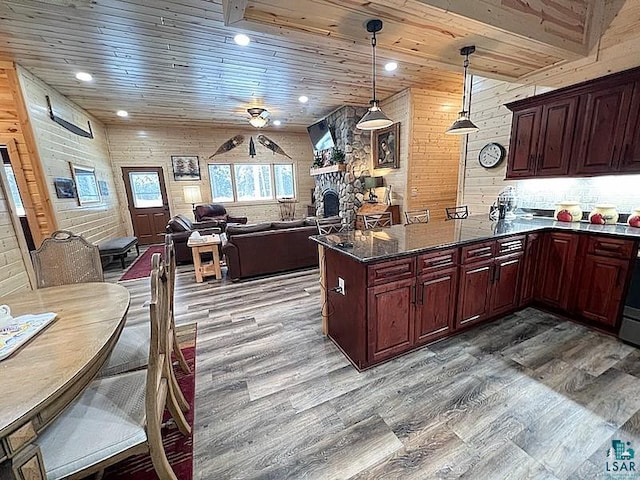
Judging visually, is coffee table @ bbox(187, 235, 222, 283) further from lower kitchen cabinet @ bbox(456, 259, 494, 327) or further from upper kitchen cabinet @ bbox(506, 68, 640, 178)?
upper kitchen cabinet @ bbox(506, 68, 640, 178)

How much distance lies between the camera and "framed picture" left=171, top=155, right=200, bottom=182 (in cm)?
784

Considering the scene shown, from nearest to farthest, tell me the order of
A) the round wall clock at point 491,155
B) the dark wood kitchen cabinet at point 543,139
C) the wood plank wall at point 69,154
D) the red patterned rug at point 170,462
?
the red patterned rug at point 170,462, the dark wood kitchen cabinet at point 543,139, the round wall clock at point 491,155, the wood plank wall at point 69,154

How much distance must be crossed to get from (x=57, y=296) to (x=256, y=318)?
1734mm

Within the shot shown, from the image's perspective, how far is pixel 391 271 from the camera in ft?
6.61

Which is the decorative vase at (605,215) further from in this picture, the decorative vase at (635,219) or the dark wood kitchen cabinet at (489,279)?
the dark wood kitchen cabinet at (489,279)

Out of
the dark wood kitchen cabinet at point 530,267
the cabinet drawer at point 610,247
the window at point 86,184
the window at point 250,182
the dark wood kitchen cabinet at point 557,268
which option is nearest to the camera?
the cabinet drawer at point 610,247

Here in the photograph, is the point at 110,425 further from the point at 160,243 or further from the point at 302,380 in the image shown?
the point at 160,243

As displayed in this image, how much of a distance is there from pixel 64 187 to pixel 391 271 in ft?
17.9

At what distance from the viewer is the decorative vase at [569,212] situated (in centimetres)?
305

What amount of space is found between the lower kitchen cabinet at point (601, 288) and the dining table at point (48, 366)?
148 inches

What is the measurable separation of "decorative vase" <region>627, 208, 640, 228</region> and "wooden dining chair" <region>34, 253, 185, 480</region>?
3.94 meters

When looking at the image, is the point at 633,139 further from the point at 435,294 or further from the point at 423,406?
the point at 423,406

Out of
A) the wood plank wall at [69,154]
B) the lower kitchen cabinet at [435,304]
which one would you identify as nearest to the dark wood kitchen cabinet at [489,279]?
the lower kitchen cabinet at [435,304]

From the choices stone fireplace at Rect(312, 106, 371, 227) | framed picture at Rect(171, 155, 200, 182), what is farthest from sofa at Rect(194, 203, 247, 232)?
stone fireplace at Rect(312, 106, 371, 227)
